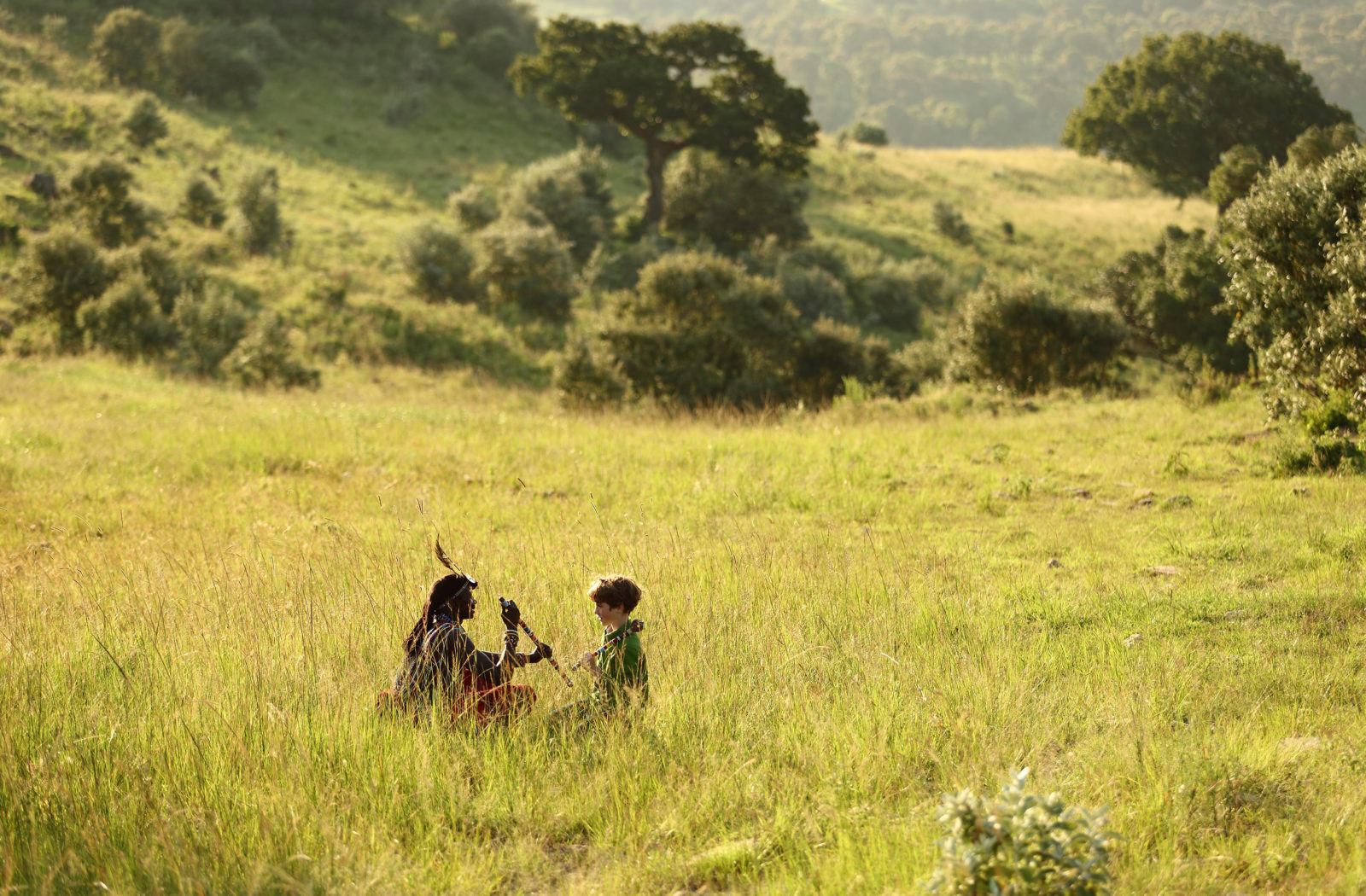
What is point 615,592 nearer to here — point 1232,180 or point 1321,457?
point 1321,457

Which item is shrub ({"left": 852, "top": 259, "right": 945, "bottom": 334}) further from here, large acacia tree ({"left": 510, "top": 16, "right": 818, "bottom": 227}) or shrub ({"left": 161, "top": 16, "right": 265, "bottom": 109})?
shrub ({"left": 161, "top": 16, "right": 265, "bottom": 109})

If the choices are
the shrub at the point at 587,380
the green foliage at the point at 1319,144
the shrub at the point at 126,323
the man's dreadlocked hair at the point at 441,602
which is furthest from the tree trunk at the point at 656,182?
the man's dreadlocked hair at the point at 441,602

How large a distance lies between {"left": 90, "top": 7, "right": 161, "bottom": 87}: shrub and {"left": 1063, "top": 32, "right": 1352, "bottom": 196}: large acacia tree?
4568 cm

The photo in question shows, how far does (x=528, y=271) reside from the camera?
28.7m

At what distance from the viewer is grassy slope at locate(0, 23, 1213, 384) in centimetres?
2706

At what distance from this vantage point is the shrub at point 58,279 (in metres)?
21.7

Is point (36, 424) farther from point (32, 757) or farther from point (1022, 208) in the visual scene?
point (1022, 208)

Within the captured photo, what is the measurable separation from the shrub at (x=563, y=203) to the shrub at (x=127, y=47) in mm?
21705

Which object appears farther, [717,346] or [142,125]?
[142,125]

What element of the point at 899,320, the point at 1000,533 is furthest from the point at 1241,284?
the point at 899,320

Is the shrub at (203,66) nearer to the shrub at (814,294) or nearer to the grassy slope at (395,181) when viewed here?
the grassy slope at (395,181)

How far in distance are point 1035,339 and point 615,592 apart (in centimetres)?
1682

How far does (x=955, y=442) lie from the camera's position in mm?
11977

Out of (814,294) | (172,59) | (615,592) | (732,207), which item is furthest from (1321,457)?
(172,59)
